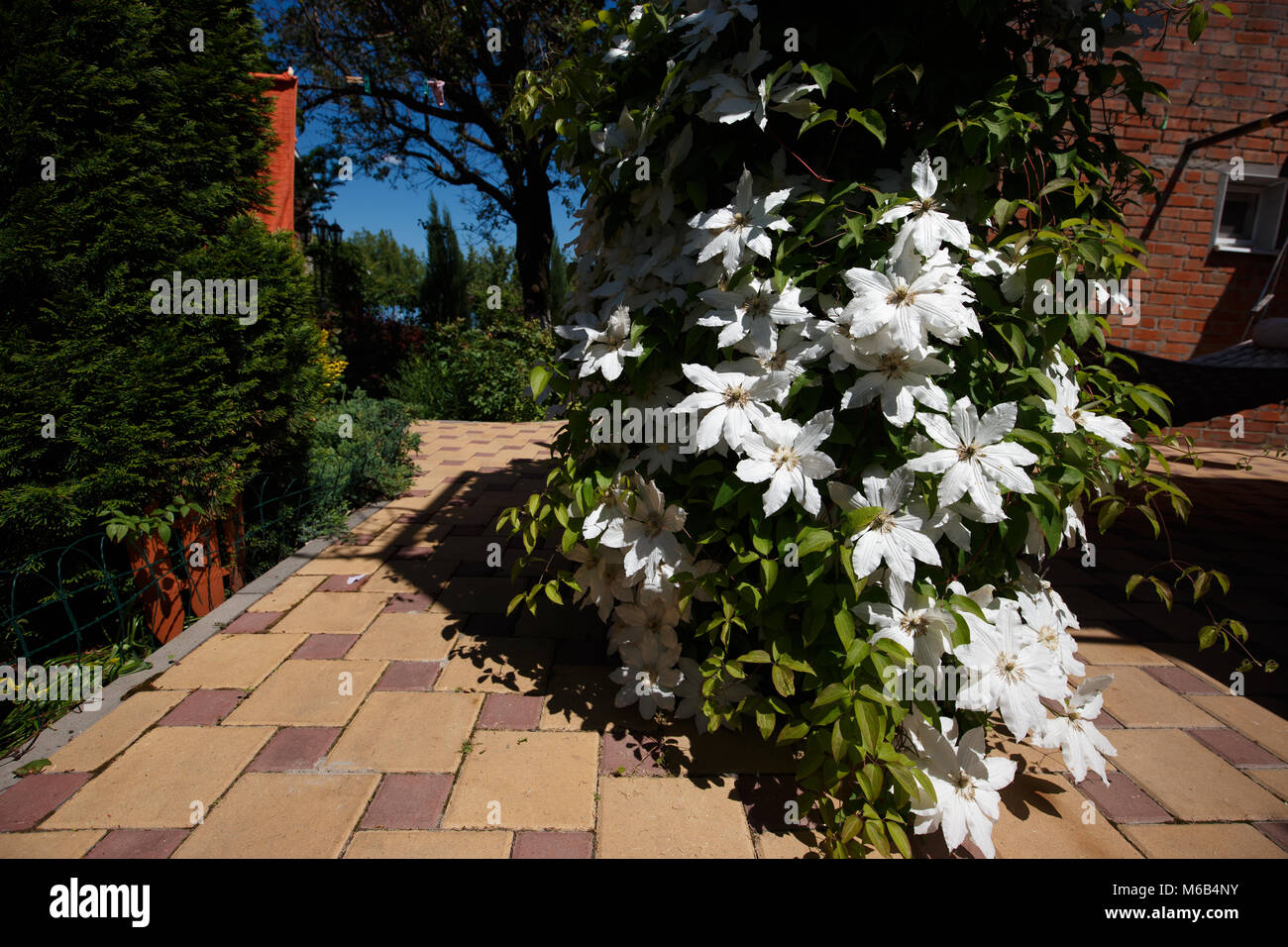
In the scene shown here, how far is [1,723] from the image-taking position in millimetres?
1887

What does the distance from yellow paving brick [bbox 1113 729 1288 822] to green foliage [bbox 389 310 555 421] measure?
603 cm

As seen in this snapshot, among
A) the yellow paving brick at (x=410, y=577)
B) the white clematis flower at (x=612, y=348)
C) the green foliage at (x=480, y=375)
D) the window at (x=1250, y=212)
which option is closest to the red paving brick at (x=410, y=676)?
the yellow paving brick at (x=410, y=577)

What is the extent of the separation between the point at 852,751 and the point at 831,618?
0.94 ft

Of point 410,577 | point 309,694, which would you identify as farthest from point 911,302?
point 410,577

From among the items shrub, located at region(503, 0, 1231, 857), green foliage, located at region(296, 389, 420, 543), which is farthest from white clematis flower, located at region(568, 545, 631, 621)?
green foliage, located at region(296, 389, 420, 543)

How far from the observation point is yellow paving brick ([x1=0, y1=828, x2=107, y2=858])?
1.43m

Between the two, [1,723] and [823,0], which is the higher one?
[823,0]

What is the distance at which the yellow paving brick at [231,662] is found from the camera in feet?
6.88

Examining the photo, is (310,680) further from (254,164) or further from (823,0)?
(823,0)

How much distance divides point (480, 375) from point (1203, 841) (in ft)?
22.7

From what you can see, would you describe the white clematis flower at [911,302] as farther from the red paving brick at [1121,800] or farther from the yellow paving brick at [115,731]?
the yellow paving brick at [115,731]

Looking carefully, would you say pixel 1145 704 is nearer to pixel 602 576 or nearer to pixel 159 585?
pixel 602 576

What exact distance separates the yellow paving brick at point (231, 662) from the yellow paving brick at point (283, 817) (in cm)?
56
